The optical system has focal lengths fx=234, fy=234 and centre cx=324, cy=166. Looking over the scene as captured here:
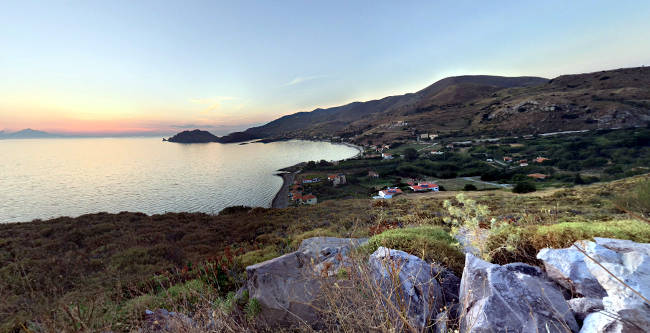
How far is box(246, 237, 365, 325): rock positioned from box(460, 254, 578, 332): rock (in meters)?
1.46

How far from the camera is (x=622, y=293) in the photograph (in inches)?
77.5

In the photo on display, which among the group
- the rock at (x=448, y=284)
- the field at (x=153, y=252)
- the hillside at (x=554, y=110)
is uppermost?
the hillside at (x=554, y=110)

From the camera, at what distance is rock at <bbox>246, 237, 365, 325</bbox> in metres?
3.27

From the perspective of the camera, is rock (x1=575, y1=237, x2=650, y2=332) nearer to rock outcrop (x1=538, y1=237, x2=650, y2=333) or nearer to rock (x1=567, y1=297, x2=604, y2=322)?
rock outcrop (x1=538, y1=237, x2=650, y2=333)

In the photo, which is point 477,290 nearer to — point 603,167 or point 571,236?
point 571,236

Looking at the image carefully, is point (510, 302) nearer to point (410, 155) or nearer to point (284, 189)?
point (284, 189)

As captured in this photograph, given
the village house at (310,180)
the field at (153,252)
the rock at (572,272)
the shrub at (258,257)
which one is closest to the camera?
the rock at (572,272)

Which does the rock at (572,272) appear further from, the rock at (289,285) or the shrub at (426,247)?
the rock at (289,285)

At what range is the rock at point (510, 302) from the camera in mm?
2143


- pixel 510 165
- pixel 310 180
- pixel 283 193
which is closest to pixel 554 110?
pixel 510 165

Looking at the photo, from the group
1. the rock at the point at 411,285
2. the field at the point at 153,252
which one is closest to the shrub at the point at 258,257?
the field at the point at 153,252

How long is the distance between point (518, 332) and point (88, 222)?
2410 cm

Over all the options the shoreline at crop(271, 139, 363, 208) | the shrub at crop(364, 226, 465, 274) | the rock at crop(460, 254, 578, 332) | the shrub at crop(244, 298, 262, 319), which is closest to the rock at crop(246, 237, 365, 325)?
the shrub at crop(244, 298, 262, 319)

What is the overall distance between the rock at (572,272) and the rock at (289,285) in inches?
90.0
